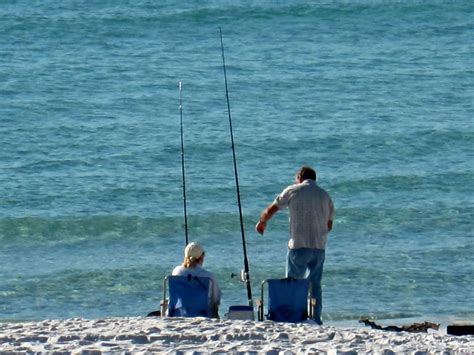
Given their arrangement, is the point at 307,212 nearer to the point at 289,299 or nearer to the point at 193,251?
the point at 289,299

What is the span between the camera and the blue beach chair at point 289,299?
8203 millimetres

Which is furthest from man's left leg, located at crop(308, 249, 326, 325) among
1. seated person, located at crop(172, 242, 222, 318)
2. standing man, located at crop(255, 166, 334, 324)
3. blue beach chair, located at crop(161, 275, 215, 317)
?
blue beach chair, located at crop(161, 275, 215, 317)

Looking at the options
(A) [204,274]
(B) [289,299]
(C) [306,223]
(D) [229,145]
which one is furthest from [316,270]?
(D) [229,145]

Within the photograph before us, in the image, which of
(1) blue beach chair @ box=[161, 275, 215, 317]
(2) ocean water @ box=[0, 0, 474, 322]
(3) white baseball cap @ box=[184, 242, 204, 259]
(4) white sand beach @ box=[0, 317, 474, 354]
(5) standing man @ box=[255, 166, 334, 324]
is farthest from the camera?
(2) ocean water @ box=[0, 0, 474, 322]

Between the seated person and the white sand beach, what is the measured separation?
1.17 feet

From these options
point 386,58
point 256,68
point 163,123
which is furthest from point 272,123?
point 386,58

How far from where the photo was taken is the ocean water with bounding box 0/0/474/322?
11.7m

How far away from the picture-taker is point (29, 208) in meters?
14.9

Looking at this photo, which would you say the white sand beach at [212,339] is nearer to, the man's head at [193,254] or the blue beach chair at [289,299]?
the blue beach chair at [289,299]

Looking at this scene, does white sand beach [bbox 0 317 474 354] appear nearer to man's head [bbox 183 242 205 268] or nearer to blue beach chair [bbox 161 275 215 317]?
blue beach chair [bbox 161 275 215 317]

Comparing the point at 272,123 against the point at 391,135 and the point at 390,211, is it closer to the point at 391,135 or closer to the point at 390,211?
the point at 391,135

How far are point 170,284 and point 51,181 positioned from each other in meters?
8.02

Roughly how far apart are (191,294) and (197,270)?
194mm

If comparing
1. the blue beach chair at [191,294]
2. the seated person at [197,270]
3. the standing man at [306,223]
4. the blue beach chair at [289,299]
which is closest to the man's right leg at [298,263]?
the standing man at [306,223]
